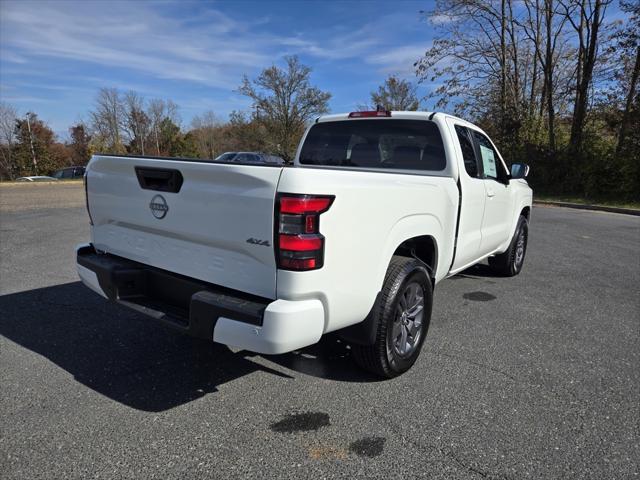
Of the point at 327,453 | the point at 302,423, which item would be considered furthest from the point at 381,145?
the point at 327,453

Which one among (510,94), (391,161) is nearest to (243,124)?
(510,94)

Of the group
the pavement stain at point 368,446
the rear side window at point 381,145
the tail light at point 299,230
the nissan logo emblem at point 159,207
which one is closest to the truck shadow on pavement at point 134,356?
the pavement stain at point 368,446

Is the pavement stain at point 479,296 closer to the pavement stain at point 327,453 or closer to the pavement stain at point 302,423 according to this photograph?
the pavement stain at point 302,423

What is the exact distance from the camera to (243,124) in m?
40.8

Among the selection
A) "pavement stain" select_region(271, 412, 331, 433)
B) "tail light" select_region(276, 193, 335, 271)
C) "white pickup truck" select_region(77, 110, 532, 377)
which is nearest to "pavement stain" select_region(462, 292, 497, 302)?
"white pickup truck" select_region(77, 110, 532, 377)

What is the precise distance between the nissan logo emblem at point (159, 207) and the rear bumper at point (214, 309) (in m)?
0.38

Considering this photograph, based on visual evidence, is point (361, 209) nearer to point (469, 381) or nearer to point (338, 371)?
point (338, 371)

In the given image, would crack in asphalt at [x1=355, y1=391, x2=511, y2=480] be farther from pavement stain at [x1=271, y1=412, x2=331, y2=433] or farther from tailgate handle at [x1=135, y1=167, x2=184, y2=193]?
tailgate handle at [x1=135, y1=167, x2=184, y2=193]

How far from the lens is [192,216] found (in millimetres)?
2559

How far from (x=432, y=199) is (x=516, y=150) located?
74.2 feet

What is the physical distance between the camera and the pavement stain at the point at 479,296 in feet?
16.4

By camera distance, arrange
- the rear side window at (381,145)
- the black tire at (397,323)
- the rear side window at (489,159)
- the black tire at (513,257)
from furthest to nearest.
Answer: the black tire at (513,257) < the rear side window at (489,159) < the rear side window at (381,145) < the black tire at (397,323)

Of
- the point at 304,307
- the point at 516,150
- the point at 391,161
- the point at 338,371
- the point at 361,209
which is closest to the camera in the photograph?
the point at 304,307

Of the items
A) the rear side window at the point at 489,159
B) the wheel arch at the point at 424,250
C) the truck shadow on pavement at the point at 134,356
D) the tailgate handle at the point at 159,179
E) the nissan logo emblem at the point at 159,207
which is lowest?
the truck shadow on pavement at the point at 134,356
